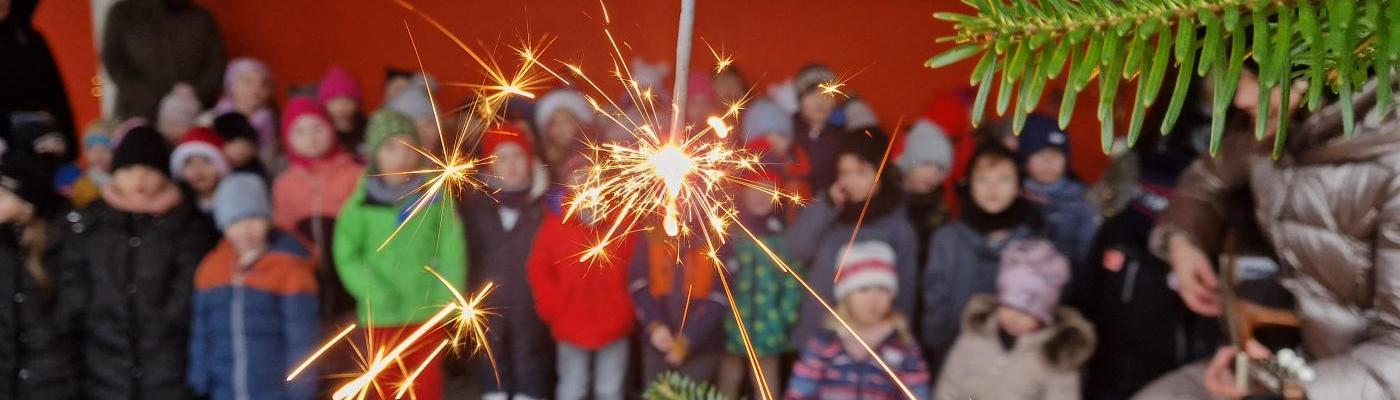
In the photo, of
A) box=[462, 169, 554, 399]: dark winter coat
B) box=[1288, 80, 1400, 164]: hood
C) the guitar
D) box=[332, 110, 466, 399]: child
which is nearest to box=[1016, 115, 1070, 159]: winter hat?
the guitar

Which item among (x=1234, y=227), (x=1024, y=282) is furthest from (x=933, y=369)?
(x=1234, y=227)

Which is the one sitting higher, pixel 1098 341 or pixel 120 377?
pixel 1098 341

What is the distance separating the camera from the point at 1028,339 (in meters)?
1.75

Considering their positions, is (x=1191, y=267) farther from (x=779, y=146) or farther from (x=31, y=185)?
(x=31, y=185)

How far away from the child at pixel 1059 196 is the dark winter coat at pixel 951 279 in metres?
0.14

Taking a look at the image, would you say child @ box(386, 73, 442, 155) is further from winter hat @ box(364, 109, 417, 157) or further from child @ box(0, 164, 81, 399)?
child @ box(0, 164, 81, 399)

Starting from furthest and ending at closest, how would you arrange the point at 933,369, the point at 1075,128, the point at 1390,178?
the point at 1075,128, the point at 933,369, the point at 1390,178

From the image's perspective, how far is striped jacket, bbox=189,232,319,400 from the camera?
1.97 metres

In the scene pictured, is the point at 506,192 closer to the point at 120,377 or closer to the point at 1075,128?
the point at 120,377

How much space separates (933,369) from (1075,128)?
0.62 meters

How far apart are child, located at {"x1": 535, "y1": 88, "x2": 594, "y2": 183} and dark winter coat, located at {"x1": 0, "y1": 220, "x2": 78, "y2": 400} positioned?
1.08 metres

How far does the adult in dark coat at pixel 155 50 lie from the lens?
2389 millimetres

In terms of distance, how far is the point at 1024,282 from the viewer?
69.5 inches

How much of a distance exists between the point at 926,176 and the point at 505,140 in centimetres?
91
